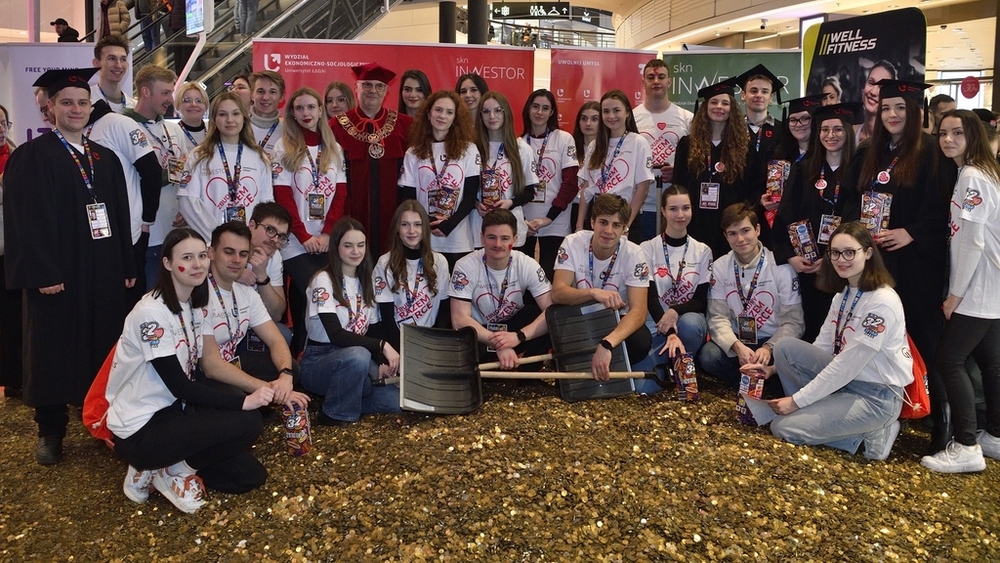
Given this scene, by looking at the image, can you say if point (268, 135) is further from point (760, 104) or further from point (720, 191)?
point (760, 104)

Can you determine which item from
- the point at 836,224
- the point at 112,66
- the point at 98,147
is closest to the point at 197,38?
the point at 112,66

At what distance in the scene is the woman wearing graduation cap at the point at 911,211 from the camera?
365 cm

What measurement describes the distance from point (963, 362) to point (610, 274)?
1.77 m

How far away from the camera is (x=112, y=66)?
4219 mm

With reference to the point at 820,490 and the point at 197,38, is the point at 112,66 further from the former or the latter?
the point at 197,38

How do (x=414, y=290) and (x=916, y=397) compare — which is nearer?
(x=916, y=397)

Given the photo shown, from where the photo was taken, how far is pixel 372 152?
465cm

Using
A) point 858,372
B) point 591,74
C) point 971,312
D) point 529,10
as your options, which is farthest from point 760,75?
point 529,10

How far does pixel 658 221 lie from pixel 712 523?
303 cm

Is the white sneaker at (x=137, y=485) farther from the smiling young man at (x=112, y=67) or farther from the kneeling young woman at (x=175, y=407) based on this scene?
the smiling young man at (x=112, y=67)

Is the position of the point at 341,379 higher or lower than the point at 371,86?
lower

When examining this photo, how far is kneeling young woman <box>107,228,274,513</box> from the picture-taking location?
2863 millimetres

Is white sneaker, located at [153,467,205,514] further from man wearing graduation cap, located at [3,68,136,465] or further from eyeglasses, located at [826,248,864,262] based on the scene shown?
eyeglasses, located at [826,248,864,262]

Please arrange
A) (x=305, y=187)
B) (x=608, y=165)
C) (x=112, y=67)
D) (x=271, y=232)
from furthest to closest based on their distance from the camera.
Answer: (x=608, y=165) < (x=305, y=187) < (x=112, y=67) < (x=271, y=232)
